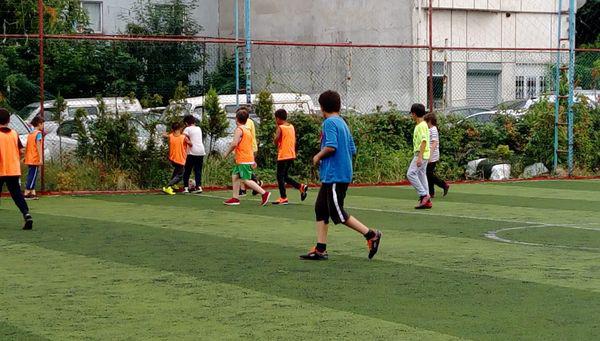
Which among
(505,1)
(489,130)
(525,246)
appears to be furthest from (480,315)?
(505,1)

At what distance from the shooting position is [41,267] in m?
11.3

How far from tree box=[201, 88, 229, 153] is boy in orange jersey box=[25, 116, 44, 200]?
158 inches

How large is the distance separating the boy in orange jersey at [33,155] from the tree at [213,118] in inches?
158

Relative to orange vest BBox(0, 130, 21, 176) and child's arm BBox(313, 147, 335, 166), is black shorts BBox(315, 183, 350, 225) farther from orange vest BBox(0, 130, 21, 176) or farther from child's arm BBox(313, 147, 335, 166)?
orange vest BBox(0, 130, 21, 176)

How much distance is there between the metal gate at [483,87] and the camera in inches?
1337

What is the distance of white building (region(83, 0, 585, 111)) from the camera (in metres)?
32.4

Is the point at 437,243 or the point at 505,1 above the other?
the point at 505,1

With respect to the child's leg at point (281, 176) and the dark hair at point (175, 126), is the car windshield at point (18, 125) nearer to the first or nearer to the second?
the dark hair at point (175, 126)

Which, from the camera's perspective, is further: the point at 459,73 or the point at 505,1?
the point at 505,1

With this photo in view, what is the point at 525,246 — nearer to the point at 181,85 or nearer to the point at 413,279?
the point at 413,279

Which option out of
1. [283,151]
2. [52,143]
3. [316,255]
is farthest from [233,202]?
[316,255]

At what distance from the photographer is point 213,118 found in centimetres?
2317

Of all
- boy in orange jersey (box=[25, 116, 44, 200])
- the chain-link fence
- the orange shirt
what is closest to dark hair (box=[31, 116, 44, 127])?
boy in orange jersey (box=[25, 116, 44, 200])

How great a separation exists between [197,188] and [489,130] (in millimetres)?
7571
